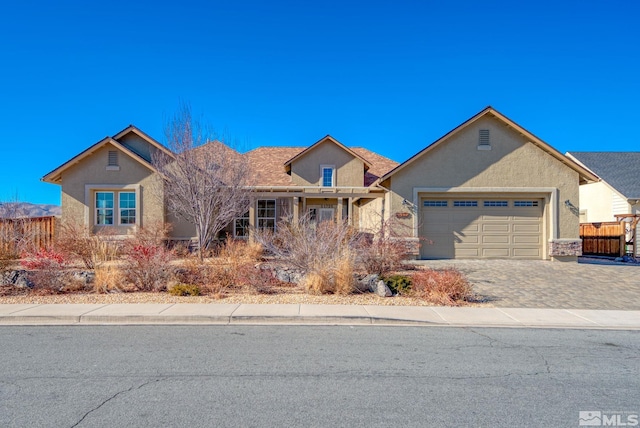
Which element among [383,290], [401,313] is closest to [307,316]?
[401,313]

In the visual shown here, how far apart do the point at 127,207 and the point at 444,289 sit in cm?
1436

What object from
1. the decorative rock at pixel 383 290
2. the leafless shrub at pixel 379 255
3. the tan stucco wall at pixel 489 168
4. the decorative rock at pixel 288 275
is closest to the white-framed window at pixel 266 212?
the tan stucco wall at pixel 489 168

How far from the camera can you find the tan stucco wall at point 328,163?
74.4 ft

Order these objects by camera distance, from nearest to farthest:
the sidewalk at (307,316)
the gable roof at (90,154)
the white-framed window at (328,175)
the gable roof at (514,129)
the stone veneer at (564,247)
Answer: the sidewalk at (307,316), the stone veneer at (564,247), the gable roof at (514,129), the gable roof at (90,154), the white-framed window at (328,175)

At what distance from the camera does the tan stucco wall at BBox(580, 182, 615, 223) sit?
25.0 metres

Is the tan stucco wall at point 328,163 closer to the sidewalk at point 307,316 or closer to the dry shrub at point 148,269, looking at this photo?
the dry shrub at point 148,269

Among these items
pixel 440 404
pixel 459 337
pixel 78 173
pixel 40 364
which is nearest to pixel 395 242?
pixel 459 337

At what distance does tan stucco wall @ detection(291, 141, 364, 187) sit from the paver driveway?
303 inches

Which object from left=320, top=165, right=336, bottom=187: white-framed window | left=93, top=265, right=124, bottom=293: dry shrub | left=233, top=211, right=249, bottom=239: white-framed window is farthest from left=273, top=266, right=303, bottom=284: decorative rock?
left=320, top=165, right=336, bottom=187: white-framed window

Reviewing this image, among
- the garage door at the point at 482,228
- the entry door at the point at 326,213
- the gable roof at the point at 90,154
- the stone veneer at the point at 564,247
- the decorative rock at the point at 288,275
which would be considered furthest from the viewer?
the entry door at the point at 326,213

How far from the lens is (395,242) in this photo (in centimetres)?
1293

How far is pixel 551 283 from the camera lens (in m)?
12.2

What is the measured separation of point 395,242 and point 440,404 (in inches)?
342

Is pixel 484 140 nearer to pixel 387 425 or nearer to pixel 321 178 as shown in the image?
pixel 321 178
